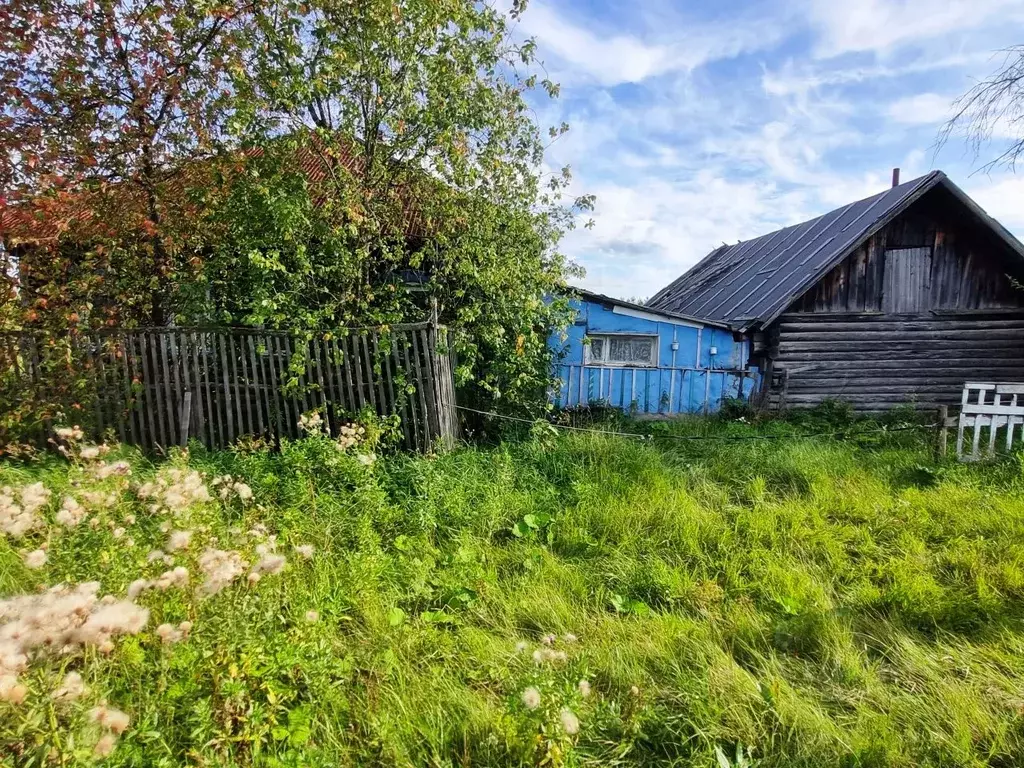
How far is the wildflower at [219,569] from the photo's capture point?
2094 mm

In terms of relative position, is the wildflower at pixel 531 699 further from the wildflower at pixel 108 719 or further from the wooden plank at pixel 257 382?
the wooden plank at pixel 257 382

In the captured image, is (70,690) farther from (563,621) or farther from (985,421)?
(985,421)

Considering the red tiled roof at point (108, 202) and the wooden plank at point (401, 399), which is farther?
the wooden plank at point (401, 399)

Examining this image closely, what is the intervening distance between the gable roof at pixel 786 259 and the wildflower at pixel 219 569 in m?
10.1

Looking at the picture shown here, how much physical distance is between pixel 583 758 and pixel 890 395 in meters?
11.5

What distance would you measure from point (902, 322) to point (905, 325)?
0.09m

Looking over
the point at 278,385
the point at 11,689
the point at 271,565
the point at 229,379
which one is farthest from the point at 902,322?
the point at 11,689

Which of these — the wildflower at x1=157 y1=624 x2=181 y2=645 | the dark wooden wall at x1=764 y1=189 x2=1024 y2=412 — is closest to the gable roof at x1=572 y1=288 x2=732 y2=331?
the dark wooden wall at x1=764 y1=189 x2=1024 y2=412

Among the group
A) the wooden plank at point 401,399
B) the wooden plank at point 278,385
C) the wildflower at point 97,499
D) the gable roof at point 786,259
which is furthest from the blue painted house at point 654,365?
the wildflower at point 97,499

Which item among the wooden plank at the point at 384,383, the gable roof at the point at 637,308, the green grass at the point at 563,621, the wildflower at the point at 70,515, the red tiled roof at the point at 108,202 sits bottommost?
the green grass at the point at 563,621

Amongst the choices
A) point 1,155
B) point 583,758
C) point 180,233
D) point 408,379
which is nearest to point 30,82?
point 1,155

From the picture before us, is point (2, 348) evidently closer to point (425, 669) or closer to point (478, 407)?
point (478, 407)

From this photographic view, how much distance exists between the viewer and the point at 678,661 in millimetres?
2998

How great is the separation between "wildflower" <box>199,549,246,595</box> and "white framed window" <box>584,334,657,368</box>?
8628mm
